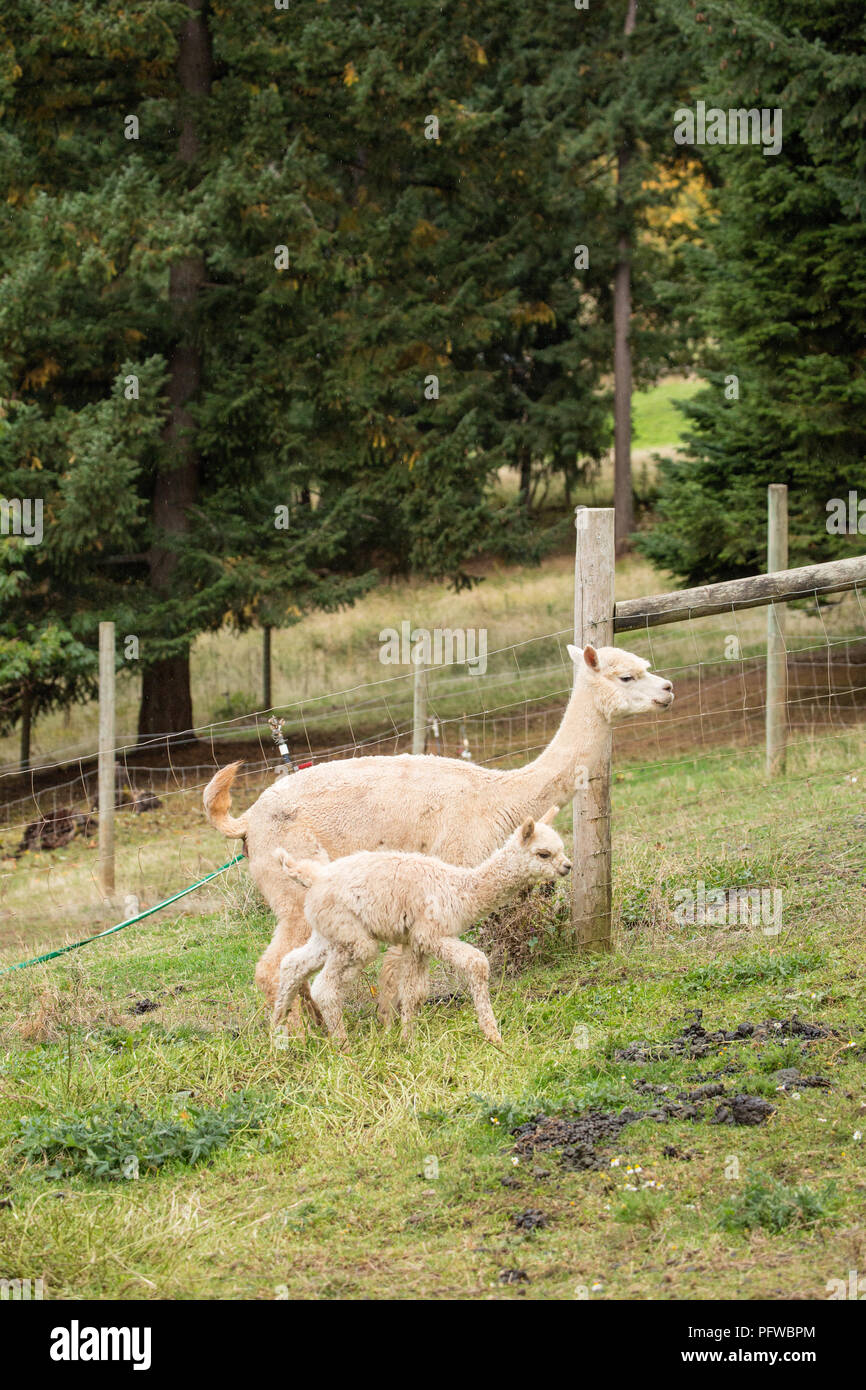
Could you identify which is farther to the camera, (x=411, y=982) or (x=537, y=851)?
(x=411, y=982)

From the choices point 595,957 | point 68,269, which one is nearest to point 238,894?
point 595,957

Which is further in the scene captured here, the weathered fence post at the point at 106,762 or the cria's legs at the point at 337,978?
the weathered fence post at the point at 106,762

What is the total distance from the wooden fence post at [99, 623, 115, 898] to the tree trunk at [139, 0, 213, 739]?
7.07 metres

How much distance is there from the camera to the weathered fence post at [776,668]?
→ 1220cm

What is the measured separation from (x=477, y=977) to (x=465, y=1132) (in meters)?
0.96

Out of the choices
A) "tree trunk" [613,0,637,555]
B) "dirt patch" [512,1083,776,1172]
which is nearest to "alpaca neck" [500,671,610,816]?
"dirt patch" [512,1083,776,1172]

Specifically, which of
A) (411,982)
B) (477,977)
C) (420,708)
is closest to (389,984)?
(411,982)

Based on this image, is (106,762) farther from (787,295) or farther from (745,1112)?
(787,295)

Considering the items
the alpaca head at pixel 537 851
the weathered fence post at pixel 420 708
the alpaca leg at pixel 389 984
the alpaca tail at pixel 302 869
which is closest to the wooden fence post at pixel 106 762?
the weathered fence post at pixel 420 708

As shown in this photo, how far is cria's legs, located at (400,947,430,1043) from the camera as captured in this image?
21.5 feet

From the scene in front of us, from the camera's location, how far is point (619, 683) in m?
7.24

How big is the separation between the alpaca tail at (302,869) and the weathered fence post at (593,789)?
166 cm

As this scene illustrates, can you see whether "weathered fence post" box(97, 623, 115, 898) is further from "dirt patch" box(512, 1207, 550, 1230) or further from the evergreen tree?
the evergreen tree

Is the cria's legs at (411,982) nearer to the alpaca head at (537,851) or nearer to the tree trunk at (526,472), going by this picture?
the alpaca head at (537,851)
